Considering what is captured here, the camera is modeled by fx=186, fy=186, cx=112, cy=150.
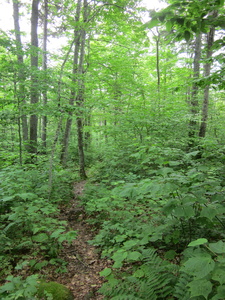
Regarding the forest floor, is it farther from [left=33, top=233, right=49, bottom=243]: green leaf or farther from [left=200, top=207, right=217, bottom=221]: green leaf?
[left=200, top=207, right=217, bottom=221]: green leaf

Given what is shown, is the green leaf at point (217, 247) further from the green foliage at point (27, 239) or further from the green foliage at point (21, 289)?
the green foliage at point (27, 239)

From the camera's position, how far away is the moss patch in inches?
109

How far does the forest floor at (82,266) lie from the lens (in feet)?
10.3

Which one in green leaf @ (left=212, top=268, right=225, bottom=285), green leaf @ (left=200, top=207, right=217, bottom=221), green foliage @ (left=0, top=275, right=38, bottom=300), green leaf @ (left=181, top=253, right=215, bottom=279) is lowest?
green foliage @ (left=0, top=275, right=38, bottom=300)

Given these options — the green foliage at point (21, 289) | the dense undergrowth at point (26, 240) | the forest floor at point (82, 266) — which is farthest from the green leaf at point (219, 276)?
the dense undergrowth at point (26, 240)

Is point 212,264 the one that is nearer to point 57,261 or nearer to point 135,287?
point 135,287

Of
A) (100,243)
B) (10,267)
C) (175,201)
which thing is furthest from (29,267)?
(175,201)

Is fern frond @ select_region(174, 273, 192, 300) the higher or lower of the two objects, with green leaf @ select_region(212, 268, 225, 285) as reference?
lower

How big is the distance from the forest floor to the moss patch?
183 millimetres

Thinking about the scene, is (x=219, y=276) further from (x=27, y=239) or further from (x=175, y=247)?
(x=27, y=239)

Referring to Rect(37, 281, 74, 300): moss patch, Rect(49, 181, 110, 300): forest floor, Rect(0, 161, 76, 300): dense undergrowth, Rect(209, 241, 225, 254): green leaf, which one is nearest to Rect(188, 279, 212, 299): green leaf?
Rect(209, 241, 225, 254): green leaf

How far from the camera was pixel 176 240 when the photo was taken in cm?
310

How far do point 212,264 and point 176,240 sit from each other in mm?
1711

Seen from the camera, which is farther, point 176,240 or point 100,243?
point 100,243
